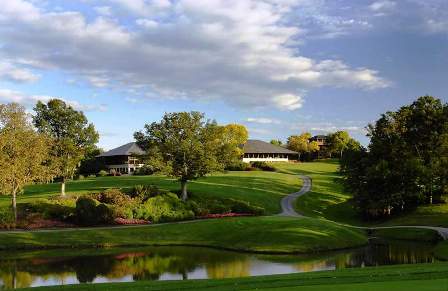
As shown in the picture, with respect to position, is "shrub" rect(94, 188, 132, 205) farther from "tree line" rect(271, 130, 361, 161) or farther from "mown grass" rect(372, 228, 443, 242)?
"tree line" rect(271, 130, 361, 161)

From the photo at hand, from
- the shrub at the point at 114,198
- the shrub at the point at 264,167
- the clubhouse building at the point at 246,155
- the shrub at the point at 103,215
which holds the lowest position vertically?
the shrub at the point at 103,215

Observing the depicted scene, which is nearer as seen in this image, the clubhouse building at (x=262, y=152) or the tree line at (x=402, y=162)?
the tree line at (x=402, y=162)

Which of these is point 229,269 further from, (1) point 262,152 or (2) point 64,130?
(1) point 262,152

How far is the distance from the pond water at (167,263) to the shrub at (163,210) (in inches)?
483

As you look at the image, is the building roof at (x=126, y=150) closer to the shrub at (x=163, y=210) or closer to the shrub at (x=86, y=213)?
the shrub at (x=163, y=210)

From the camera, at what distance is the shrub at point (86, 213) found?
165 ft

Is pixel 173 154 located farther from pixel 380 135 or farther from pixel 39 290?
pixel 39 290

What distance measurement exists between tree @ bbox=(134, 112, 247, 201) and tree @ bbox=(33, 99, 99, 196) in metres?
8.49

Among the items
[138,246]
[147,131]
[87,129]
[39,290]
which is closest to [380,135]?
[147,131]

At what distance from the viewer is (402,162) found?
5725 centimetres

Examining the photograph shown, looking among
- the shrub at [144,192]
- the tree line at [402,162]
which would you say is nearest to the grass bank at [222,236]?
the shrub at [144,192]

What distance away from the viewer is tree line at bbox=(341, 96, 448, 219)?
56688mm

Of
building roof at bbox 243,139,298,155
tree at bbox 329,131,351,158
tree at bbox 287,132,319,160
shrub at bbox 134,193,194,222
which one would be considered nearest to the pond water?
shrub at bbox 134,193,194,222

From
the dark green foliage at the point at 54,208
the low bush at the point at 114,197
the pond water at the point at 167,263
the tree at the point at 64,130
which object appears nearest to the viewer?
the pond water at the point at 167,263
